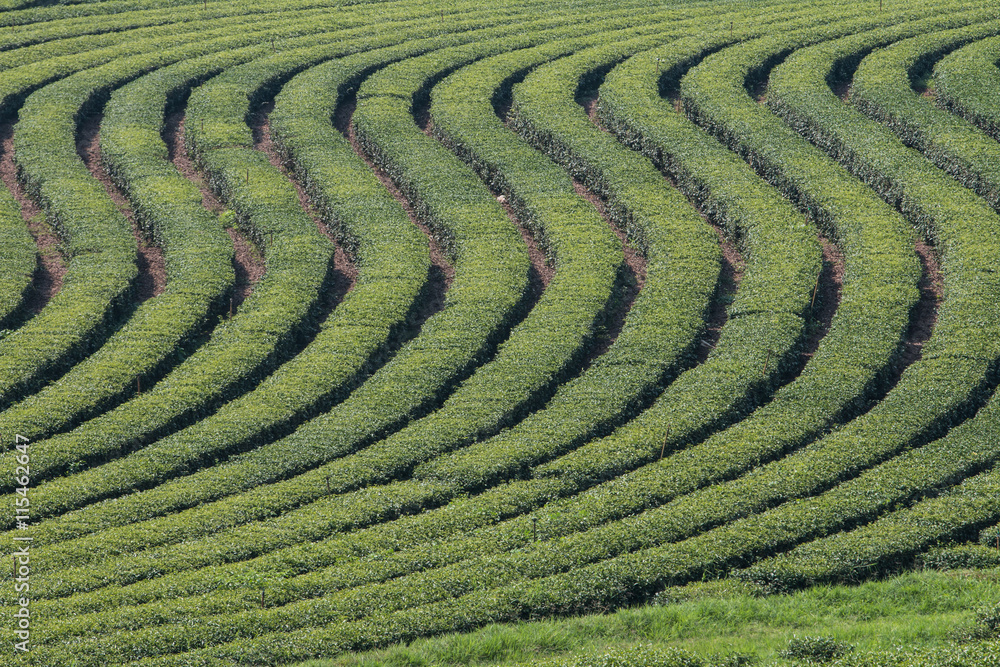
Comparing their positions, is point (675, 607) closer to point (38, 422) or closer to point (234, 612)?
point (234, 612)

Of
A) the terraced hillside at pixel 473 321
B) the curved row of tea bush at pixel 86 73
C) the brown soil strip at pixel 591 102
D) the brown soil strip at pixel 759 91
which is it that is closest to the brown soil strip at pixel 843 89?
the terraced hillside at pixel 473 321

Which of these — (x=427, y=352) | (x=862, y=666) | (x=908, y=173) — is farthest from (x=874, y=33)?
(x=862, y=666)

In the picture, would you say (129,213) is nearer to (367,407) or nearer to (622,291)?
(367,407)

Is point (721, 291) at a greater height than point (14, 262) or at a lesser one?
lesser

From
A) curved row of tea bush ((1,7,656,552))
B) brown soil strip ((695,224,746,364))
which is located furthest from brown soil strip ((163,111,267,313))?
brown soil strip ((695,224,746,364))

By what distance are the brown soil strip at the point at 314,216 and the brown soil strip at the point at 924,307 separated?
1647cm

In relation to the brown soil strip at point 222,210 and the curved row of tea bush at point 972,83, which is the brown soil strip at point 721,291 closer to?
the brown soil strip at point 222,210

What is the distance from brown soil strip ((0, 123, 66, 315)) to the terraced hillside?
135 millimetres

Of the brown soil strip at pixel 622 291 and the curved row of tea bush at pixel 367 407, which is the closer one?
the curved row of tea bush at pixel 367 407

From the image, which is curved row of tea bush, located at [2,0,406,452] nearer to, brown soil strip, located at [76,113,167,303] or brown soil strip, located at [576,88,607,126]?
brown soil strip, located at [76,113,167,303]

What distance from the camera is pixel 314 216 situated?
38.5m

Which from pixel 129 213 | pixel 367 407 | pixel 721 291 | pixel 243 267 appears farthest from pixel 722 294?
pixel 129 213

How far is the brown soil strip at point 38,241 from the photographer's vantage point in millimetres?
33469

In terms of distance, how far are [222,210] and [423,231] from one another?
24.6 ft
